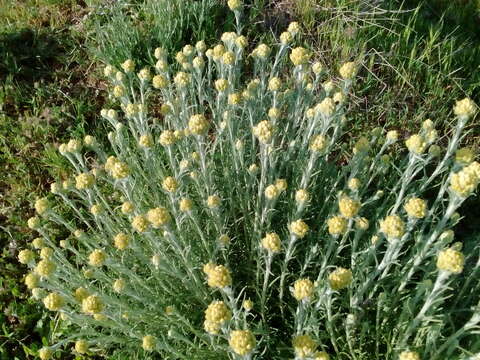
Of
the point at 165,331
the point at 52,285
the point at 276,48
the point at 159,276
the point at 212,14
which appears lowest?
the point at 165,331

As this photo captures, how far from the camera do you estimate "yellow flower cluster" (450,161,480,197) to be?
1519mm

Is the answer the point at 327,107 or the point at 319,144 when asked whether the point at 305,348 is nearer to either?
the point at 319,144

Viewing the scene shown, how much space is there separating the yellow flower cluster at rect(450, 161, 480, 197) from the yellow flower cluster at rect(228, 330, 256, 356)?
808mm

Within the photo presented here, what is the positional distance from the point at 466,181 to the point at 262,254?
0.91 meters

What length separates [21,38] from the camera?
12.9ft

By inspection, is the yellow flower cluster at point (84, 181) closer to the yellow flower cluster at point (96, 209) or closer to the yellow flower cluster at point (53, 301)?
the yellow flower cluster at point (96, 209)

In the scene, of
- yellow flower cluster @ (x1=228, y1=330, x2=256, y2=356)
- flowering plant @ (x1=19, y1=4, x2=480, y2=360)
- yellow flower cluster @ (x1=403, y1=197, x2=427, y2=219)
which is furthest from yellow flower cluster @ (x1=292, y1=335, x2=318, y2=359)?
yellow flower cluster @ (x1=403, y1=197, x2=427, y2=219)

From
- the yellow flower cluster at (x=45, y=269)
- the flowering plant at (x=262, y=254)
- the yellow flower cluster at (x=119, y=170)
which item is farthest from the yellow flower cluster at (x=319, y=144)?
the yellow flower cluster at (x=45, y=269)

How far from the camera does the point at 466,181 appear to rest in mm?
1520

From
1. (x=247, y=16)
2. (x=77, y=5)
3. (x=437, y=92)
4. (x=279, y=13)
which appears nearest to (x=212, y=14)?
(x=247, y=16)

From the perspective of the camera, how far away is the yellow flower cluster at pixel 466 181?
4.98 feet

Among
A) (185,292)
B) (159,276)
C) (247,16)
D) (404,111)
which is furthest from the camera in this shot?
(247,16)

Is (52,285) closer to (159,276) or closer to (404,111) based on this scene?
(159,276)

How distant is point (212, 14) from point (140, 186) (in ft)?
6.34
